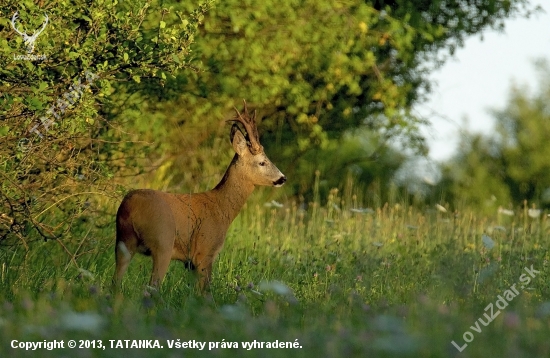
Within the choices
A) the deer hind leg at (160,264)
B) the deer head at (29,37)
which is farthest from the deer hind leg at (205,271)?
the deer head at (29,37)

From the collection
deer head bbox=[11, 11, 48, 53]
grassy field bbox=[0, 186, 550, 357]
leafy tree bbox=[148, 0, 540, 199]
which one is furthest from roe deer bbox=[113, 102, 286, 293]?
leafy tree bbox=[148, 0, 540, 199]

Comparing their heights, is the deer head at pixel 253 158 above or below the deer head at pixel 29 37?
below

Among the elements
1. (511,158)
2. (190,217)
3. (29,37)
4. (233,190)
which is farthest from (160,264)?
(511,158)

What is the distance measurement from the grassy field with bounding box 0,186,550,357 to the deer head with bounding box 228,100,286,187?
2.45 ft

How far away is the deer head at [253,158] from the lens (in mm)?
8508

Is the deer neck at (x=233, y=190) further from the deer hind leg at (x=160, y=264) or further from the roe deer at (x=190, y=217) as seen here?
the deer hind leg at (x=160, y=264)

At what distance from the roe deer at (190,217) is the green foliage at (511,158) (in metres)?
13.6

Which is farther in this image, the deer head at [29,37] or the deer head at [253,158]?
the deer head at [253,158]

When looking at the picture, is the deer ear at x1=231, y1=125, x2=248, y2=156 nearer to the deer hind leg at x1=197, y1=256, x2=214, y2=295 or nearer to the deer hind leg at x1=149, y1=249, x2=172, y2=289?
the deer hind leg at x1=197, y1=256, x2=214, y2=295

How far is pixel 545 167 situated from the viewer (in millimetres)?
22078

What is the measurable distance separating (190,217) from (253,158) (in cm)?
105

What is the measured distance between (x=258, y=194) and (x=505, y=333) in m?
10.7

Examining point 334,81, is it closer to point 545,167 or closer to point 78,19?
point 78,19

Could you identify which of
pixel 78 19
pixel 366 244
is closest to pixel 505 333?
pixel 78 19
